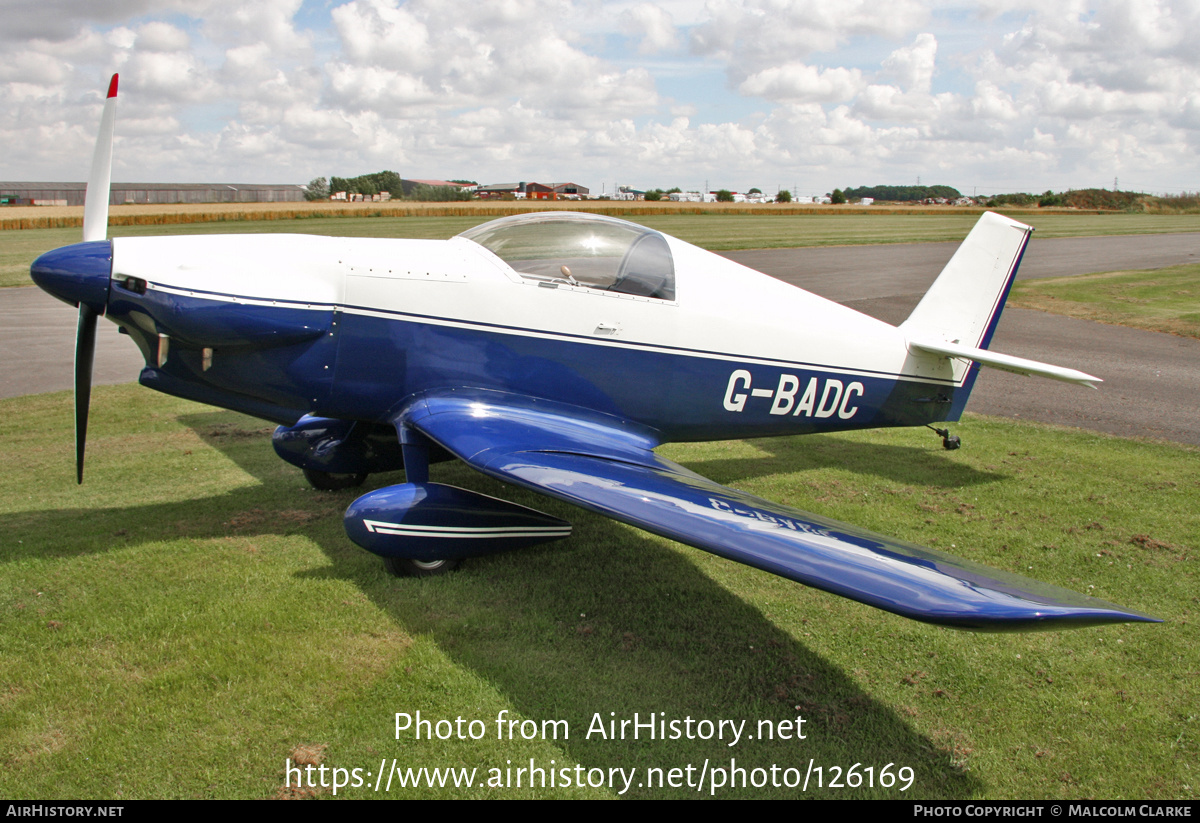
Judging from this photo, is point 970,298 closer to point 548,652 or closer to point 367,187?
point 548,652

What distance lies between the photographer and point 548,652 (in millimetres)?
4070

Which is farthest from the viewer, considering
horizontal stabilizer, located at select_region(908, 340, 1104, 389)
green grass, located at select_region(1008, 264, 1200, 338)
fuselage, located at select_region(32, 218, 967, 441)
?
green grass, located at select_region(1008, 264, 1200, 338)

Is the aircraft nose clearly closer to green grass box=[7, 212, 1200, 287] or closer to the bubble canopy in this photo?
the bubble canopy

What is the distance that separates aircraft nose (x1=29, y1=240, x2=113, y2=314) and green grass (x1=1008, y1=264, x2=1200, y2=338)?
1801 cm

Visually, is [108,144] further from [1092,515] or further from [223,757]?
[1092,515]

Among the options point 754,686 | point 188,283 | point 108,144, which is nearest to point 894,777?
point 754,686

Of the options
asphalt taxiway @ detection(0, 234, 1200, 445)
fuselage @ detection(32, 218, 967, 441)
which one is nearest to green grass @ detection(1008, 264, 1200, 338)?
asphalt taxiway @ detection(0, 234, 1200, 445)

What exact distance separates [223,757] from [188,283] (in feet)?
9.08

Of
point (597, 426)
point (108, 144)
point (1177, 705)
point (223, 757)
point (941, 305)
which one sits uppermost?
point (108, 144)

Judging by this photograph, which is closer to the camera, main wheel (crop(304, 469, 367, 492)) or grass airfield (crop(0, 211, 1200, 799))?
grass airfield (crop(0, 211, 1200, 799))

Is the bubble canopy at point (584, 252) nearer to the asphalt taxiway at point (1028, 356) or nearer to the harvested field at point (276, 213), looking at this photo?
the asphalt taxiway at point (1028, 356)

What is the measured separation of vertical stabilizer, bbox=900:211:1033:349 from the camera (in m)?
6.84

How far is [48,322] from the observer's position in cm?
1429

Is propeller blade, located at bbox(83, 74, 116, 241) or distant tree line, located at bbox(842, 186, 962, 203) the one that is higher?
distant tree line, located at bbox(842, 186, 962, 203)
